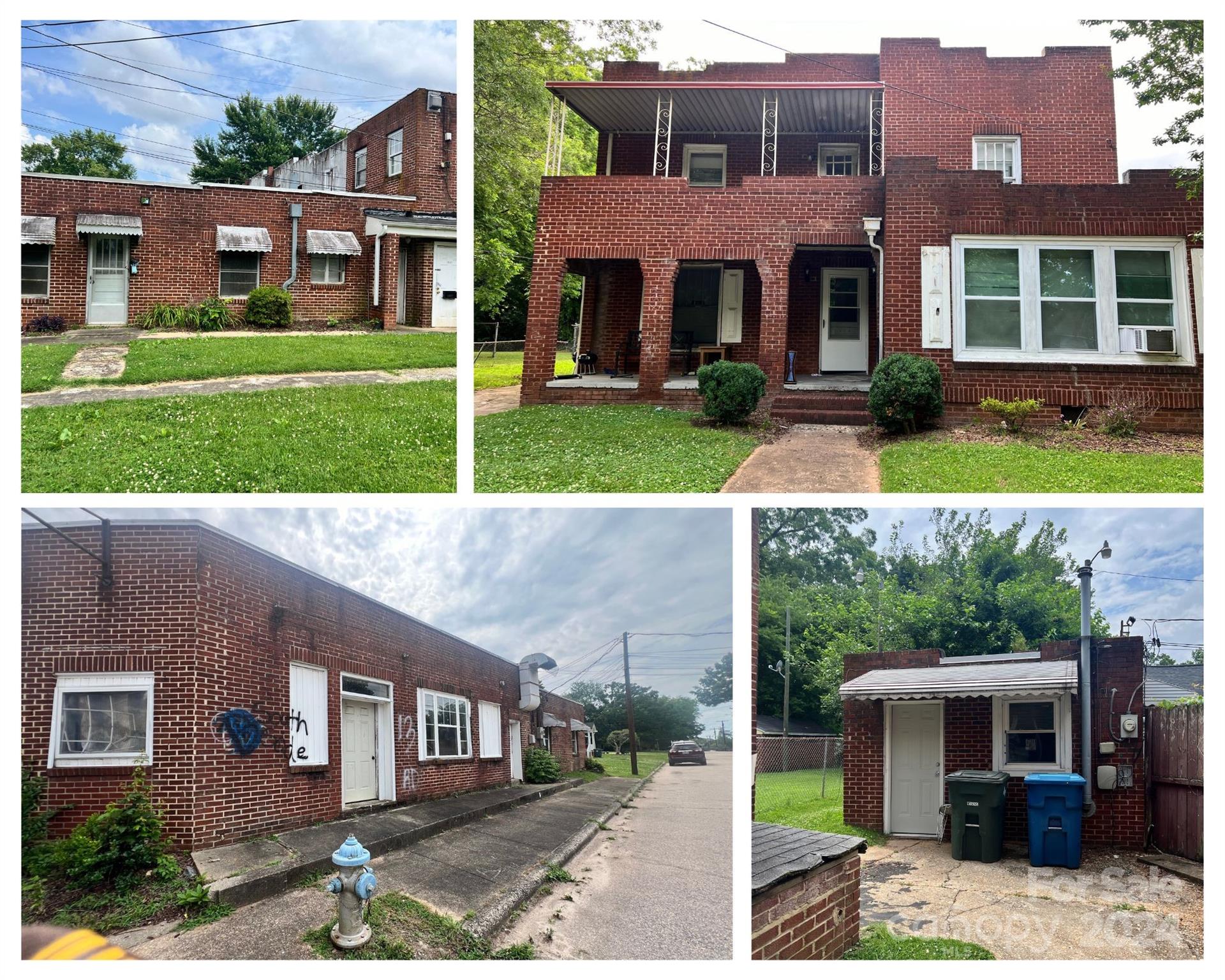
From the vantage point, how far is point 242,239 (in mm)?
19375

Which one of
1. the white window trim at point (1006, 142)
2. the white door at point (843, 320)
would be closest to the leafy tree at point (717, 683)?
the white door at point (843, 320)

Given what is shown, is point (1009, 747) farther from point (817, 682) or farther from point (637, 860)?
point (817, 682)

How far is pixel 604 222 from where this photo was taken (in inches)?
585

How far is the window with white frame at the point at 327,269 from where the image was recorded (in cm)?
2036

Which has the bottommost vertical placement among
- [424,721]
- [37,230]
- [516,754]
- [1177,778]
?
[516,754]

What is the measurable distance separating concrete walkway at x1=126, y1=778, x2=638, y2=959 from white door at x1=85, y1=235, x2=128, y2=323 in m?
12.9

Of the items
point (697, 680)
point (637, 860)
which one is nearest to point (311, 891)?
point (637, 860)

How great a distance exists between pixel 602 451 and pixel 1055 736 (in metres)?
6.71


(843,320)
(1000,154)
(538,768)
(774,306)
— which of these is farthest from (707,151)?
(538,768)

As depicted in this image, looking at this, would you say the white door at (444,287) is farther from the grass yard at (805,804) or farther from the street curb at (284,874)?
the street curb at (284,874)

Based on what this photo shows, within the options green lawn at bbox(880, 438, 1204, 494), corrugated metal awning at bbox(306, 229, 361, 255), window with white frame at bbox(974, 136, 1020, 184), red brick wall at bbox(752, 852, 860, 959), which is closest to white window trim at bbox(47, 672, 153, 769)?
red brick wall at bbox(752, 852, 860, 959)

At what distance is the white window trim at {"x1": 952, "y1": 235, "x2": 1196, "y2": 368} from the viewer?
12.4m

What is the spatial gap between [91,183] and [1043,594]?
22.9m

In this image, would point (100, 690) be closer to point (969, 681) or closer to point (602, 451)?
point (602, 451)
